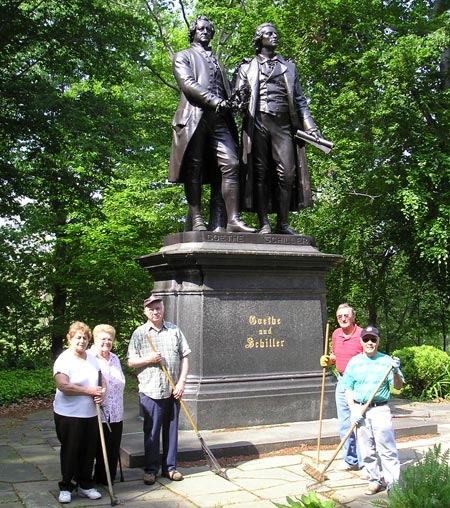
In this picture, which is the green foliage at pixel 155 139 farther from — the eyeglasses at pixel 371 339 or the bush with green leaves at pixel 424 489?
the bush with green leaves at pixel 424 489

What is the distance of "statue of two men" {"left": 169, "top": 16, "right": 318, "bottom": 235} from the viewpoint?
311 inches

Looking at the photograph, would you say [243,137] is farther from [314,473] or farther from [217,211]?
[314,473]

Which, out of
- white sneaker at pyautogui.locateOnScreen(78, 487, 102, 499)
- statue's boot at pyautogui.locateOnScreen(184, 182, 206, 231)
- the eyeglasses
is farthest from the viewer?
statue's boot at pyautogui.locateOnScreen(184, 182, 206, 231)

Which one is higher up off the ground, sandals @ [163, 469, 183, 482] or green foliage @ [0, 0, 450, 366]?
green foliage @ [0, 0, 450, 366]

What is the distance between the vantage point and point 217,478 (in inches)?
219

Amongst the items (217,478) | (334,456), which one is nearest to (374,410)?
(334,456)

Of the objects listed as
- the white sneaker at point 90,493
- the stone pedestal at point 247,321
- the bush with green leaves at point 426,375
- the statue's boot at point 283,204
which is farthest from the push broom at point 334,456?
the bush with green leaves at point 426,375

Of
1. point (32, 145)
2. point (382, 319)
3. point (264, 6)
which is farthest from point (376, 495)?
point (382, 319)

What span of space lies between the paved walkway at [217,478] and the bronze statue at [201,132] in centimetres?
269

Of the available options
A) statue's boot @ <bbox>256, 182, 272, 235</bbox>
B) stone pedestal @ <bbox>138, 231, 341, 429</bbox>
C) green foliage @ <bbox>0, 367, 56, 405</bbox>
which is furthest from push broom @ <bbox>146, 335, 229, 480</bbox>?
green foliage @ <bbox>0, 367, 56, 405</bbox>

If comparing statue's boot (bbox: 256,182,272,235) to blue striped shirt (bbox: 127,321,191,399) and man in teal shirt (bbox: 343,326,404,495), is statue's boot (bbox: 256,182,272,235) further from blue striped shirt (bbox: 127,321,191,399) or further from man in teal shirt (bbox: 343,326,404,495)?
man in teal shirt (bbox: 343,326,404,495)

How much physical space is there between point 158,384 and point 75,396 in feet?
2.57

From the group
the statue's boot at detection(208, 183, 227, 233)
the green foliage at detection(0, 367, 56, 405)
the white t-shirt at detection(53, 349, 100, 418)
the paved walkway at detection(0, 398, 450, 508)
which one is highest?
the statue's boot at detection(208, 183, 227, 233)

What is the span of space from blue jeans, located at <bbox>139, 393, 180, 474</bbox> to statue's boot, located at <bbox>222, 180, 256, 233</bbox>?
2.81 meters
